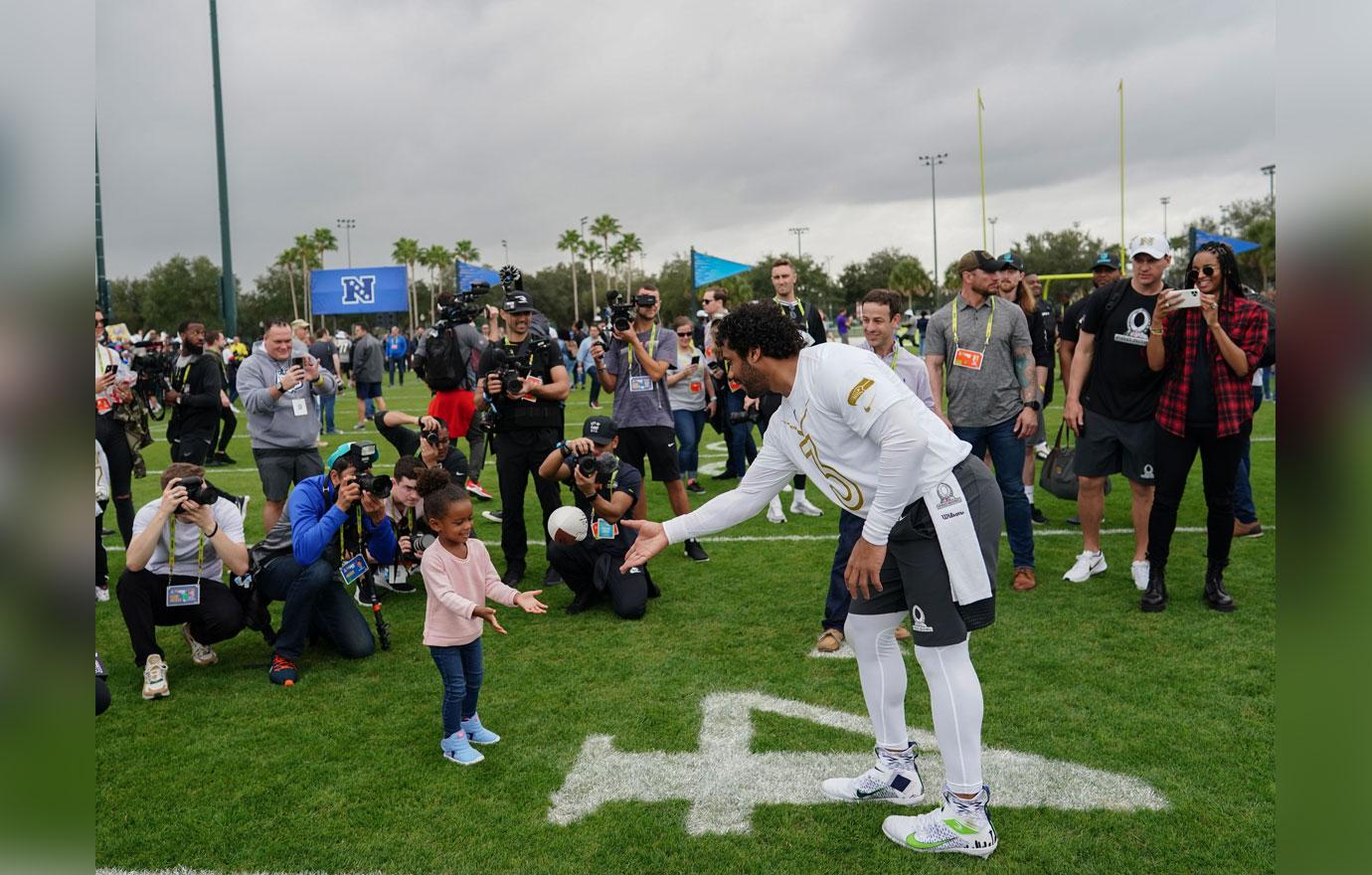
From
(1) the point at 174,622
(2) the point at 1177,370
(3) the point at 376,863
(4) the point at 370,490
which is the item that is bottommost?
(3) the point at 376,863

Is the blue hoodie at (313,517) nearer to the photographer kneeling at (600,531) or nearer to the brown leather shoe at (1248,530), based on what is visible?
the photographer kneeling at (600,531)


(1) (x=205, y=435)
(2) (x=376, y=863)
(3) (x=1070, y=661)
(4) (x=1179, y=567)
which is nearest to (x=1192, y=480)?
(4) (x=1179, y=567)

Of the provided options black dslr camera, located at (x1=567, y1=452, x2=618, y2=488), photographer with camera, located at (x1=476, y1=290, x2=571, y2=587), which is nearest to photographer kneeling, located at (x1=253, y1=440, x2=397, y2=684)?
black dslr camera, located at (x1=567, y1=452, x2=618, y2=488)

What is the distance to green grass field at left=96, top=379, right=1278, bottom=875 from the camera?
3479 mm

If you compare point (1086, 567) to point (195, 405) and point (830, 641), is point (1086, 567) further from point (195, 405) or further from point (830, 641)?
point (195, 405)

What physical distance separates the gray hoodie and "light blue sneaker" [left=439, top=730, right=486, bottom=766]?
3.66 m

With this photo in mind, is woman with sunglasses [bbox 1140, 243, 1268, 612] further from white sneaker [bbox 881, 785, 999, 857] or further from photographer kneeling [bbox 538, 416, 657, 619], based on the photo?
photographer kneeling [bbox 538, 416, 657, 619]

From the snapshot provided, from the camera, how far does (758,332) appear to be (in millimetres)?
3447

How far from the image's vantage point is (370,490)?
5188 mm

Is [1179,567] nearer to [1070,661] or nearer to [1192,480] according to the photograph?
[1070,661]

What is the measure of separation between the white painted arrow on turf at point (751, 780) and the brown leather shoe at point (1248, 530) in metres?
4.67

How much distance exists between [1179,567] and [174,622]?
21.7 ft

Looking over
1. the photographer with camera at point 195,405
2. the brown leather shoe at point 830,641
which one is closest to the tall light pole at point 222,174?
the photographer with camera at point 195,405
